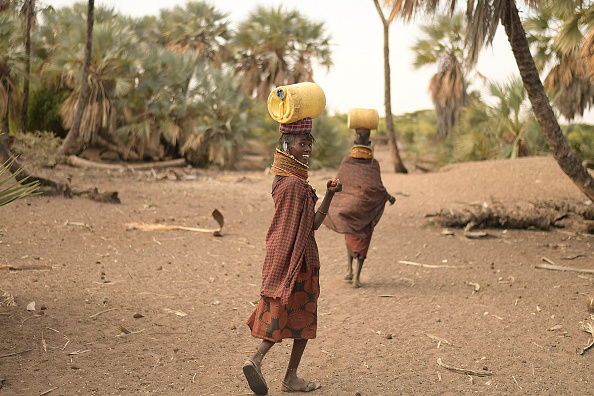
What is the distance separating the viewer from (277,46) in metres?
22.5

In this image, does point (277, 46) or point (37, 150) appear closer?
point (37, 150)

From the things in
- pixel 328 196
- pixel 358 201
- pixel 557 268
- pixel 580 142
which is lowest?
pixel 557 268

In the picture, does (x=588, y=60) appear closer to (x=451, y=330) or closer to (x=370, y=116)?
(x=370, y=116)

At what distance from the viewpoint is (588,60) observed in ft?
23.4

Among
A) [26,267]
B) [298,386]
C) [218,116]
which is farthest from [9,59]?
[298,386]

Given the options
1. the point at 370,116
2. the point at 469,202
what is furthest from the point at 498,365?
the point at 469,202

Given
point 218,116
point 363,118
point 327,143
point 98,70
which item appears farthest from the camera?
point 327,143

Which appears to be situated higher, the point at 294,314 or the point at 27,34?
the point at 27,34

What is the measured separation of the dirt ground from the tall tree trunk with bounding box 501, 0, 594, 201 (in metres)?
1.26

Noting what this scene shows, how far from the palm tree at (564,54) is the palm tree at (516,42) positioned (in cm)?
68

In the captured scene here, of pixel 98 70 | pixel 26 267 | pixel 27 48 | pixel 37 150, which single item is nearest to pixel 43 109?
pixel 27 48

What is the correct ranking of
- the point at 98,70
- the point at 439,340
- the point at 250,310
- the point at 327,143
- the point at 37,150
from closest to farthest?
the point at 439,340 → the point at 250,310 → the point at 37,150 → the point at 98,70 → the point at 327,143

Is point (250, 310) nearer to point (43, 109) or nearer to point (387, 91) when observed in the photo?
point (387, 91)

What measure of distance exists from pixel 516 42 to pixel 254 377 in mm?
6132
